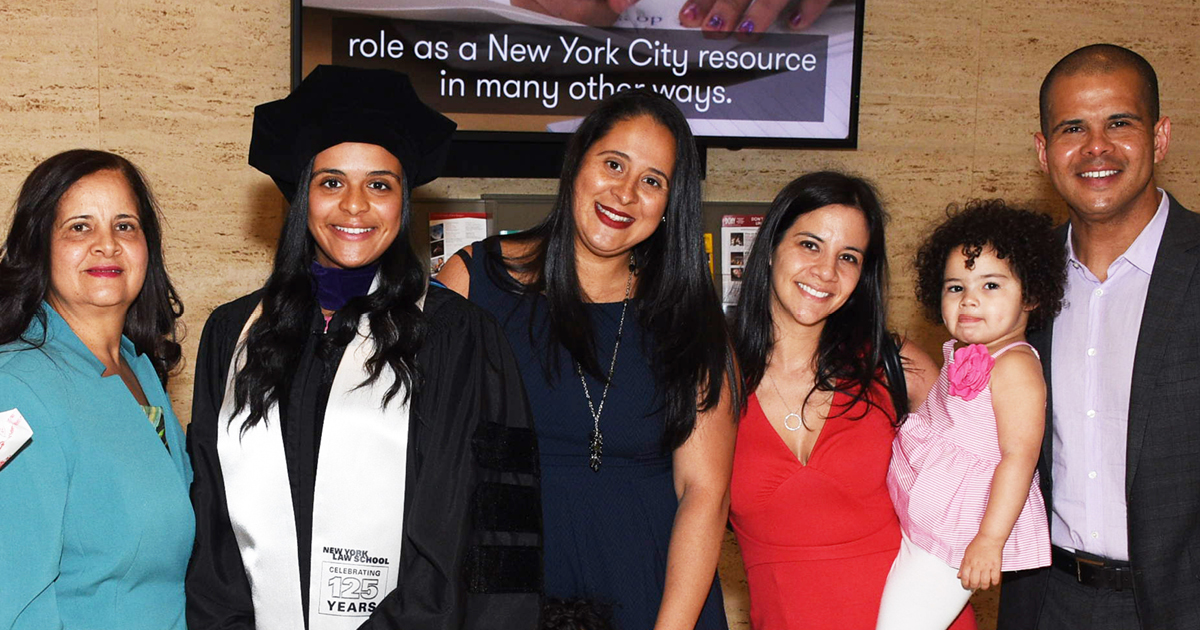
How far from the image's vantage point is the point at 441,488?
6.98ft

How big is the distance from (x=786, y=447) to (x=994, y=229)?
71 cm

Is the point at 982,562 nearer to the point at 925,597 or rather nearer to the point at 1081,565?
the point at 925,597

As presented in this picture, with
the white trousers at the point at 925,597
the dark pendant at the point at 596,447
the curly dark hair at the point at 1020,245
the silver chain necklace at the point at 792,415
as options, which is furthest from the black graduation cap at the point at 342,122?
the white trousers at the point at 925,597

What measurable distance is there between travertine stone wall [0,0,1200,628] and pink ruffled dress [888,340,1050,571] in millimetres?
2138

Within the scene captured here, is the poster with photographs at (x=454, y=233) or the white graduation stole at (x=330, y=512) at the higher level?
the poster with photographs at (x=454, y=233)

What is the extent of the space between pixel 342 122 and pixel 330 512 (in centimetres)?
80

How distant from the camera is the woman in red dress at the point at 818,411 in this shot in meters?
2.55

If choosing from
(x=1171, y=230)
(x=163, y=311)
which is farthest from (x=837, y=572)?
(x=163, y=311)

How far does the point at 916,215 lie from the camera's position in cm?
470

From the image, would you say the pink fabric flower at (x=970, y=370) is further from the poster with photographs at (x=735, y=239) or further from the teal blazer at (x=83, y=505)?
the poster with photographs at (x=735, y=239)

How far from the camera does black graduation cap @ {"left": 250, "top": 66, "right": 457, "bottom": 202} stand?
223cm

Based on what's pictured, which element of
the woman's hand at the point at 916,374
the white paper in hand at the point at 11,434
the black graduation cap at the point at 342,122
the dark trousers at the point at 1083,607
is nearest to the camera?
the white paper in hand at the point at 11,434

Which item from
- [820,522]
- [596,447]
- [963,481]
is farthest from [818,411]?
[596,447]

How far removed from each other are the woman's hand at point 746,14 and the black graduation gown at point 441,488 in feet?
7.51
